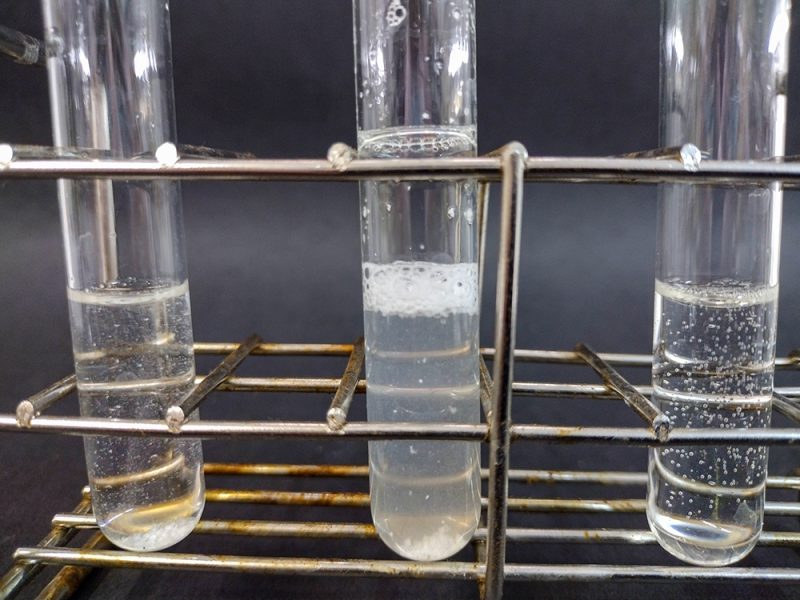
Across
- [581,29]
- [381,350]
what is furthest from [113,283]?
[581,29]

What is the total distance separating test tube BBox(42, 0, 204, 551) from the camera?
41 cm

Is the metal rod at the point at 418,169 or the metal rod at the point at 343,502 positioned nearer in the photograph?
the metal rod at the point at 418,169

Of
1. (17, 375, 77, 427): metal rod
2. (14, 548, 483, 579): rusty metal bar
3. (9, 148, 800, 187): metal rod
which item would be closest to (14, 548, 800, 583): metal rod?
(14, 548, 483, 579): rusty metal bar

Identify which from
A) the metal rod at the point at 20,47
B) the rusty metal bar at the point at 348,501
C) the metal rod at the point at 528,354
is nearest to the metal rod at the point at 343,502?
the rusty metal bar at the point at 348,501

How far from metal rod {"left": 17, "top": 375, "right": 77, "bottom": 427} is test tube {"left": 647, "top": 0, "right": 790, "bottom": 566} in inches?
13.3

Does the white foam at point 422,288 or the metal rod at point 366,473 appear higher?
the white foam at point 422,288

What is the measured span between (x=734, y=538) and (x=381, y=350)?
226 millimetres

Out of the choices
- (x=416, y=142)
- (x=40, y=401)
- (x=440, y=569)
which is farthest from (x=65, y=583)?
(x=416, y=142)

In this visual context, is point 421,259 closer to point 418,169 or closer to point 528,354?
point 418,169

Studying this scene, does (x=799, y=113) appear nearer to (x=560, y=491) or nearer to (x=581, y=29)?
(x=581, y=29)

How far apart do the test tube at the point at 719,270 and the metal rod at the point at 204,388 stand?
0.26 m

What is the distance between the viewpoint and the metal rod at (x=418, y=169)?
0.33 metres

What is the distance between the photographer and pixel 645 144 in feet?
2.52

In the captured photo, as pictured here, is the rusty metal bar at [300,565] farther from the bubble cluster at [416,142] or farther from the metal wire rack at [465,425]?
the bubble cluster at [416,142]
